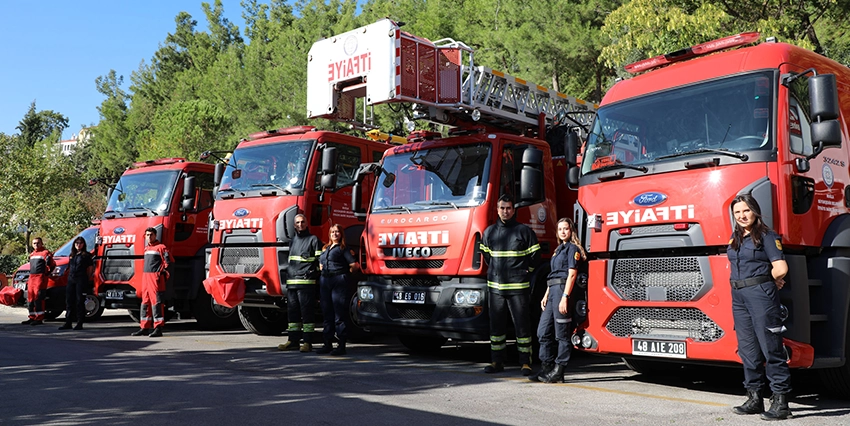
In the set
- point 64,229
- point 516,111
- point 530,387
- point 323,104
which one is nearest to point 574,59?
point 516,111

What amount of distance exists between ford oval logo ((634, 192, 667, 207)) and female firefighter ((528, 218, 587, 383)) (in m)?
0.83

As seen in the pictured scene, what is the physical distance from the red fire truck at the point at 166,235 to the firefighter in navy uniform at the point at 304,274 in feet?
11.1

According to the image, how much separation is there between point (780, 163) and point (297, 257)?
228 inches

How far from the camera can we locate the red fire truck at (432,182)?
810 cm

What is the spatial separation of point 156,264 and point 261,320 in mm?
1818

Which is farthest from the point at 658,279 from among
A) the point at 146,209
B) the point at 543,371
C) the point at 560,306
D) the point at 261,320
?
the point at 146,209

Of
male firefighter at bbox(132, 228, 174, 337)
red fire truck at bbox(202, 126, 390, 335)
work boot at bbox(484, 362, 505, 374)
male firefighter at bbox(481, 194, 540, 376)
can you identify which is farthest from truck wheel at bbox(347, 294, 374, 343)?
male firefighter at bbox(132, 228, 174, 337)

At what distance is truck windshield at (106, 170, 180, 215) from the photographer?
12711 mm

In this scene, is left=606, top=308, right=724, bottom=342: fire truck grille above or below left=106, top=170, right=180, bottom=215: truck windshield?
below

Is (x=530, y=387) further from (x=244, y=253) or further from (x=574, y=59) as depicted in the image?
(x=574, y=59)

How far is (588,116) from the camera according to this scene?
12258mm

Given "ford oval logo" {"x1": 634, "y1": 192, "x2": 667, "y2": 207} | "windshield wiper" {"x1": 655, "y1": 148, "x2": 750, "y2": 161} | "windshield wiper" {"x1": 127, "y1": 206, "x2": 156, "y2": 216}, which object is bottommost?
"ford oval logo" {"x1": 634, "y1": 192, "x2": 667, "y2": 207}

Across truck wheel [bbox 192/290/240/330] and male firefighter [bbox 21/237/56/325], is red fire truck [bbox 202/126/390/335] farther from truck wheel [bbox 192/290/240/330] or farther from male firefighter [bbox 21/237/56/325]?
male firefighter [bbox 21/237/56/325]

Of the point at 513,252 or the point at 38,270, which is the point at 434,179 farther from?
the point at 38,270
